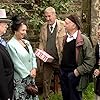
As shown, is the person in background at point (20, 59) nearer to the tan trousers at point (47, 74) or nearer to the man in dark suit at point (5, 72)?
the man in dark suit at point (5, 72)

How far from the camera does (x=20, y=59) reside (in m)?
5.70

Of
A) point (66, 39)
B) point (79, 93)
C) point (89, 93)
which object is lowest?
point (89, 93)

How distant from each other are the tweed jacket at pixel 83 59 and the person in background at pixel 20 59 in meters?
0.80

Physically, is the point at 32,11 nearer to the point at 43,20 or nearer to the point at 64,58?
the point at 43,20

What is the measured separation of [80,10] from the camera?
9.05 meters

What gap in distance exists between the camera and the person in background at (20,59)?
222 inches

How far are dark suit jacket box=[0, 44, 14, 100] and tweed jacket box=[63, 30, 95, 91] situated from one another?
1.29 metres

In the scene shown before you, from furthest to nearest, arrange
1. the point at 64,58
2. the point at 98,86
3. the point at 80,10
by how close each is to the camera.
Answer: the point at 80,10
the point at 64,58
the point at 98,86

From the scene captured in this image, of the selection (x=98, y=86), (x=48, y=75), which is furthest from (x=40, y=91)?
(x=98, y=86)

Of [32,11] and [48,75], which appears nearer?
[48,75]

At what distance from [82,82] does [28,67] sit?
921mm

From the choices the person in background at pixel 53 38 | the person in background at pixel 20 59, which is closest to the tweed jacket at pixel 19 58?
the person in background at pixel 20 59

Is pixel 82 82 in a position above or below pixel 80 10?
below

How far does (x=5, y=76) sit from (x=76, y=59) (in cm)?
148
